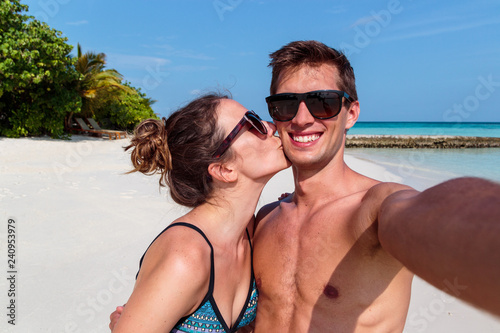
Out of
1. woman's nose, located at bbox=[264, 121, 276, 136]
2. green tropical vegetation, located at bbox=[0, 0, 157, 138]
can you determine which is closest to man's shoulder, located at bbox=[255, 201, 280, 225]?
woman's nose, located at bbox=[264, 121, 276, 136]

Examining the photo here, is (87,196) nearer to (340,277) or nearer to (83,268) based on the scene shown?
(83,268)

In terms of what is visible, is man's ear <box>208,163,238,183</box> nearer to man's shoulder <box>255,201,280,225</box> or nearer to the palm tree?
man's shoulder <box>255,201,280,225</box>

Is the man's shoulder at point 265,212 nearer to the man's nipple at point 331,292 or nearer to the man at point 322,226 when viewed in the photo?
the man at point 322,226

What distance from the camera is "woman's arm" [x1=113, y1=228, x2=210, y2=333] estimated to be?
169 centimetres

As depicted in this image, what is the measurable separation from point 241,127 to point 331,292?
44.8 inches

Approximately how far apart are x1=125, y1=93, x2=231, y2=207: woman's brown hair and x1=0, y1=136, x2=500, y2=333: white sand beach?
168 cm

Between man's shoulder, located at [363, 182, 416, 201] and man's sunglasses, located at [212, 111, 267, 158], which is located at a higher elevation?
man's sunglasses, located at [212, 111, 267, 158]

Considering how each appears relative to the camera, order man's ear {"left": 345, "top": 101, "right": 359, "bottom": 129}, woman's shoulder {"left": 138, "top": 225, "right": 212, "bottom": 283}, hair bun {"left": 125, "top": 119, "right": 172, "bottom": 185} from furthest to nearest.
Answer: man's ear {"left": 345, "top": 101, "right": 359, "bottom": 129} → hair bun {"left": 125, "top": 119, "right": 172, "bottom": 185} → woman's shoulder {"left": 138, "top": 225, "right": 212, "bottom": 283}

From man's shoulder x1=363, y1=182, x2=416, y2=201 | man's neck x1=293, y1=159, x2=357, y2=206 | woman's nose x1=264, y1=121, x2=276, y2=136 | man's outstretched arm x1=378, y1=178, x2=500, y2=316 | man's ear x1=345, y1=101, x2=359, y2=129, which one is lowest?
man's neck x1=293, y1=159, x2=357, y2=206

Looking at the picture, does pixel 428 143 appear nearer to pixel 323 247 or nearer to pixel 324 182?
pixel 324 182

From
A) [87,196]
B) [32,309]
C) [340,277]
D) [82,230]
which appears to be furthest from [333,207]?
[87,196]

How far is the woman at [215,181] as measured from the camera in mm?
2033

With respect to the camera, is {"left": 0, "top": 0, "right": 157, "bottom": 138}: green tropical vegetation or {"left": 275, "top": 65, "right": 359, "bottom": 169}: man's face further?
{"left": 0, "top": 0, "right": 157, "bottom": 138}: green tropical vegetation

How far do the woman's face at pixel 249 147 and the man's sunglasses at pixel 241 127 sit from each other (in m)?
0.02
